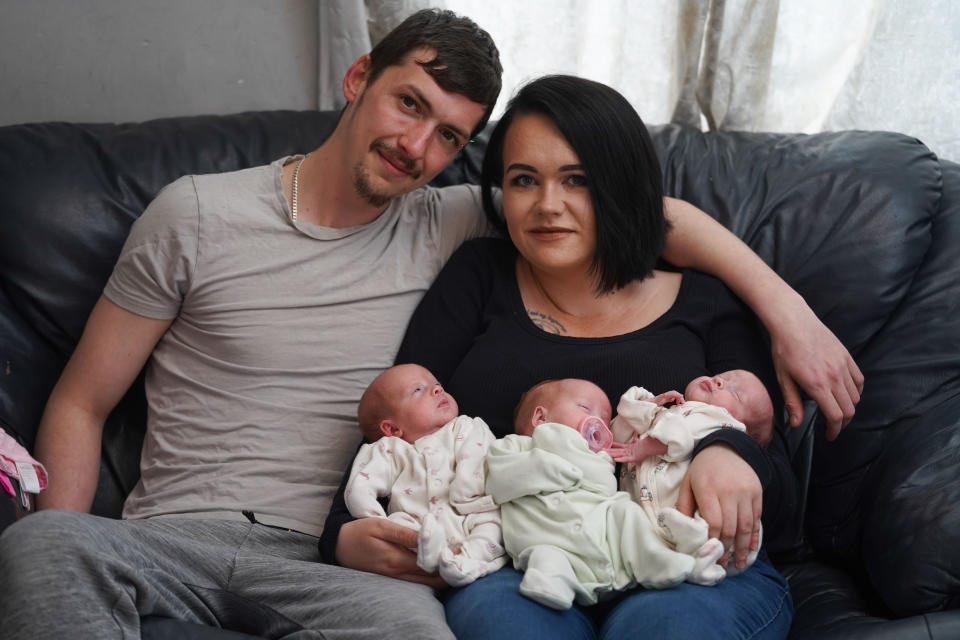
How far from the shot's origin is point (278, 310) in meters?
1.83

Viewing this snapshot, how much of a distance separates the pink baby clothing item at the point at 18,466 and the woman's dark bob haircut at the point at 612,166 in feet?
3.49

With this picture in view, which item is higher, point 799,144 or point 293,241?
point 799,144

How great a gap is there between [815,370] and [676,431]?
369 millimetres

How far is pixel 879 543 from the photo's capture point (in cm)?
159

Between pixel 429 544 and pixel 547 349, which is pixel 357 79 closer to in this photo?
pixel 547 349

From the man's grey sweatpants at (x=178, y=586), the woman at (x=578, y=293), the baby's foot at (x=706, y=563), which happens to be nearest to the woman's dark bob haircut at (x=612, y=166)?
the woman at (x=578, y=293)

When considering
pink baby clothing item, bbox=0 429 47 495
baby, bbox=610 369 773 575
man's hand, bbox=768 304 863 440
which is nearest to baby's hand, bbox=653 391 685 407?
baby, bbox=610 369 773 575

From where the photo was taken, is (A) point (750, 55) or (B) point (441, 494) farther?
(A) point (750, 55)

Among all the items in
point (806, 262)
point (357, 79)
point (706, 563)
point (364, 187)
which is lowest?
point (706, 563)

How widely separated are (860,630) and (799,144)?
113 cm

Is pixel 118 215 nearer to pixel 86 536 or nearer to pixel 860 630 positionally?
pixel 86 536

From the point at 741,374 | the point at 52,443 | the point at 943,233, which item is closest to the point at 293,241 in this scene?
the point at 52,443

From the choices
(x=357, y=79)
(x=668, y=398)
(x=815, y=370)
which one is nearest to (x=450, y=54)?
(x=357, y=79)

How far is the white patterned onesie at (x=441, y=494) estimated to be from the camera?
141 cm
